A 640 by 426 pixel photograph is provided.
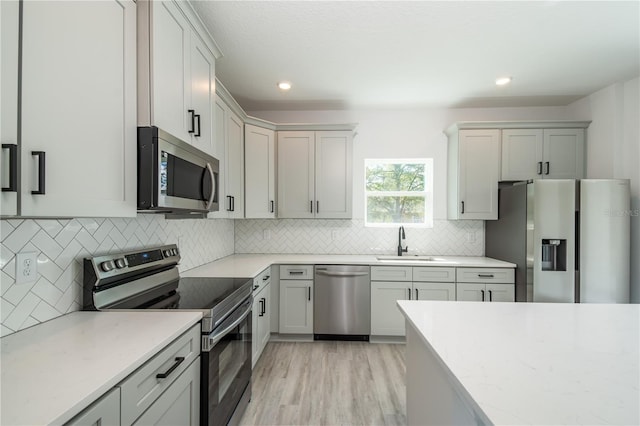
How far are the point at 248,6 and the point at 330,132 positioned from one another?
1716mm

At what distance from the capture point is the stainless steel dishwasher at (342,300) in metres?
3.12

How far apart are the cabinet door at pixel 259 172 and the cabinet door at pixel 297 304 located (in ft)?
2.75

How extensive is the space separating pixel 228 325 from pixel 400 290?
2.03 meters

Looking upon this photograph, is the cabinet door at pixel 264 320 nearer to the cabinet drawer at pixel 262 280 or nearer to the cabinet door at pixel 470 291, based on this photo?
the cabinet drawer at pixel 262 280

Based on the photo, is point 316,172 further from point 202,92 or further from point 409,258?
point 202,92

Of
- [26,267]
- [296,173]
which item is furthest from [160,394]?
[296,173]

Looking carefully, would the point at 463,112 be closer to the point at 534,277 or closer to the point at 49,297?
the point at 534,277

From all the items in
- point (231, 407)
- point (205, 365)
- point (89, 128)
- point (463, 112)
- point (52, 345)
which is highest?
point (463, 112)

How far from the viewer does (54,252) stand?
1299mm

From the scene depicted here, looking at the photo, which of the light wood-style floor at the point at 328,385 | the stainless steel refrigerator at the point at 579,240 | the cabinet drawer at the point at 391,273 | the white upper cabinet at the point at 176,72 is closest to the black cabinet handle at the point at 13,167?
the white upper cabinet at the point at 176,72

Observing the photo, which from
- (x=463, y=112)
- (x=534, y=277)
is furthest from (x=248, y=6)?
(x=534, y=277)

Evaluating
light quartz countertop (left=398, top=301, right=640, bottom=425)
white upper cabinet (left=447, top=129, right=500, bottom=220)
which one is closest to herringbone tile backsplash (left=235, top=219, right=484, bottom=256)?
white upper cabinet (left=447, top=129, right=500, bottom=220)

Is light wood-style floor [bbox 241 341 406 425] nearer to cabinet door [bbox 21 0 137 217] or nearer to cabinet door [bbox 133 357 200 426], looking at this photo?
cabinet door [bbox 133 357 200 426]

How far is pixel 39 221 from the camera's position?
49.0 inches
